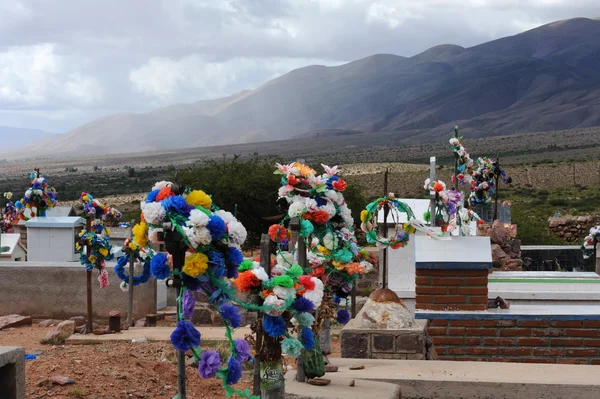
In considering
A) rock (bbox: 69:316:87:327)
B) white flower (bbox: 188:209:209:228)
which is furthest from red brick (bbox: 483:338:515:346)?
rock (bbox: 69:316:87:327)

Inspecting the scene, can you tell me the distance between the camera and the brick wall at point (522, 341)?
9164mm

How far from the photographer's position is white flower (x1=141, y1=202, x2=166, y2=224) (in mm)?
5820

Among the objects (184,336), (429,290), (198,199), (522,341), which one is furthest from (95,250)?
(184,336)

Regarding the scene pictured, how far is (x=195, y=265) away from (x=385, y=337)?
116 inches

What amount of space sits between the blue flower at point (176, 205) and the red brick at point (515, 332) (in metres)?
4.35

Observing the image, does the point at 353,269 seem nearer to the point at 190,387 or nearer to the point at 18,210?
the point at 190,387

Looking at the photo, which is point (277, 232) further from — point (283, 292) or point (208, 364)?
point (208, 364)

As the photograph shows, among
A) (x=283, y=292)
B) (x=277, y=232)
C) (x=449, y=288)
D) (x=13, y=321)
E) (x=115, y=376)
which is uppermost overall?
(x=277, y=232)

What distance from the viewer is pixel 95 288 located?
1903 centimetres

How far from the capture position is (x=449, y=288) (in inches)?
370

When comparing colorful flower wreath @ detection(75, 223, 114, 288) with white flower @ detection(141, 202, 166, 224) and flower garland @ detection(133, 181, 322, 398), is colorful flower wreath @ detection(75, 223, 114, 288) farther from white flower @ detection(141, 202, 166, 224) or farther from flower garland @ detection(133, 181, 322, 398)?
white flower @ detection(141, 202, 166, 224)

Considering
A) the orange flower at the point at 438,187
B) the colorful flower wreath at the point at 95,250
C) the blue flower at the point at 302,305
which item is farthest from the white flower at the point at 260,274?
the colorful flower wreath at the point at 95,250

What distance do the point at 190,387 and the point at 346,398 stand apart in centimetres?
312

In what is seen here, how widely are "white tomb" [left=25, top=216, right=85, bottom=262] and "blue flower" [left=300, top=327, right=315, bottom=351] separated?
16804mm
